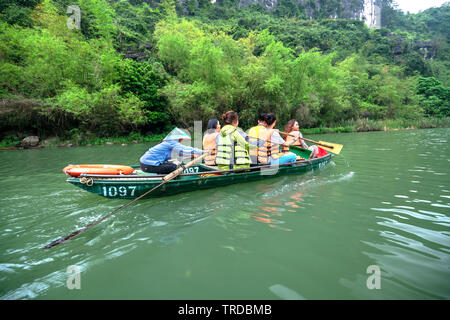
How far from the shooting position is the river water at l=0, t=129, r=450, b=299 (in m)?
1.94

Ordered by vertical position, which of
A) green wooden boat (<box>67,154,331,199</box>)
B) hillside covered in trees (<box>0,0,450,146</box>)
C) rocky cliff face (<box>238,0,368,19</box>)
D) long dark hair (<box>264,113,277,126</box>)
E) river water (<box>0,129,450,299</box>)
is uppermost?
rocky cliff face (<box>238,0,368,19</box>)

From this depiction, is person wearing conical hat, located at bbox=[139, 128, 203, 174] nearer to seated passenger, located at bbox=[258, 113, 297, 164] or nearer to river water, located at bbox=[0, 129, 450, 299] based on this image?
river water, located at bbox=[0, 129, 450, 299]

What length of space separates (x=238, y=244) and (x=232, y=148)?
2.81 metres

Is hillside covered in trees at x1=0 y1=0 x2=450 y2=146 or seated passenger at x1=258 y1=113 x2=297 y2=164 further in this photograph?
hillside covered in trees at x1=0 y1=0 x2=450 y2=146

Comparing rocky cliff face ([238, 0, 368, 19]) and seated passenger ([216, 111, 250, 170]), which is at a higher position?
rocky cliff face ([238, 0, 368, 19])

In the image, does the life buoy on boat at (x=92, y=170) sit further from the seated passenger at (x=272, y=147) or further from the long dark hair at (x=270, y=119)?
the long dark hair at (x=270, y=119)

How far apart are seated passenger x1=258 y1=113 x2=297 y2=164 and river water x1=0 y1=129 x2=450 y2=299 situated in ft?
3.26

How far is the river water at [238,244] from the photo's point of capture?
1.94m

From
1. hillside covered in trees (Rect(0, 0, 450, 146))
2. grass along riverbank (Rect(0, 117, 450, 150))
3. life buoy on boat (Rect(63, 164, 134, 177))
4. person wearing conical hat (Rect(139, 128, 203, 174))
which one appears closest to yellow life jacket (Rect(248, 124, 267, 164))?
person wearing conical hat (Rect(139, 128, 203, 174))

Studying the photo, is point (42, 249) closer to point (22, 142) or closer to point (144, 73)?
point (22, 142)

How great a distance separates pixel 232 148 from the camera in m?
5.16

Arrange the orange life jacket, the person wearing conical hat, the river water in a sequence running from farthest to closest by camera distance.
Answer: the orange life jacket → the person wearing conical hat → the river water

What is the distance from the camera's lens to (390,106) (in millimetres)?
29000

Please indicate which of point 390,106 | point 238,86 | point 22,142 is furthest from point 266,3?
point 22,142
